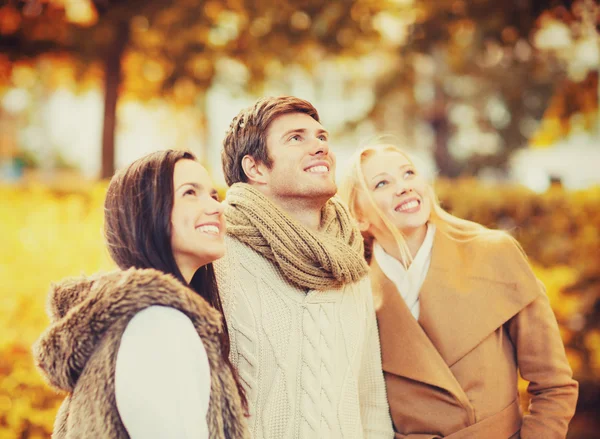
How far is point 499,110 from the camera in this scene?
21.3 metres

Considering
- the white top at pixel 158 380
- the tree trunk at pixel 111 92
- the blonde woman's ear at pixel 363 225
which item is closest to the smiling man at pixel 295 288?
the blonde woman's ear at pixel 363 225

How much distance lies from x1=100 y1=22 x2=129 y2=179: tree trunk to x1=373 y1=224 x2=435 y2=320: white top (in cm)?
562

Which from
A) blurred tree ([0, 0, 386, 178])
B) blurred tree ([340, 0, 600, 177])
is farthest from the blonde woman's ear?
blurred tree ([0, 0, 386, 178])

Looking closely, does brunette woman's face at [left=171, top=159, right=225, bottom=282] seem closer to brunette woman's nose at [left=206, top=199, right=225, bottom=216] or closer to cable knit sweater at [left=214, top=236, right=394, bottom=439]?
brunette woman's nose at [left=206, top=199, right=225, bottom=216]

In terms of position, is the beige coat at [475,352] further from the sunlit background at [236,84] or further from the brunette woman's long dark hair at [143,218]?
the brunette woman's long dark hair at [143,218]

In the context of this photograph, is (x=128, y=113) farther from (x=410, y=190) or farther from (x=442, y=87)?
(x=410, y=190)

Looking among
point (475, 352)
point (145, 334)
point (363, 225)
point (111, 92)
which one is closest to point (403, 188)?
point (363, 225)

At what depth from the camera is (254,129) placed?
288cm

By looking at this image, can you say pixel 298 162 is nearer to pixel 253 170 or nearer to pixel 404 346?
pixel 253 170

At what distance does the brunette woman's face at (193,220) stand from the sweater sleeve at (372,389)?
98 cm

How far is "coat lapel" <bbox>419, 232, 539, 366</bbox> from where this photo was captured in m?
2.75

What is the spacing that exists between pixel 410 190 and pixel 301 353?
97 cm

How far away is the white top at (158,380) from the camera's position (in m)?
1.68

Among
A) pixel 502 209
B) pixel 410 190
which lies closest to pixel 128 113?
pixel 502 209
